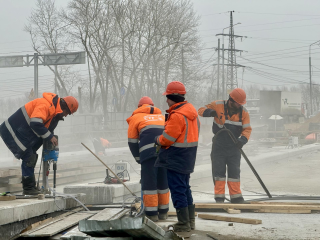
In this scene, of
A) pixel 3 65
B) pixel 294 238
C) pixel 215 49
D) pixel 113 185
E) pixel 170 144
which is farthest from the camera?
pixel 215 49

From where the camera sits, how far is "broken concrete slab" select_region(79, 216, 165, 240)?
13.5 feet

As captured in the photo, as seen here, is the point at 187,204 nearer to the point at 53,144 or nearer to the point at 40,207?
the point at 40,207

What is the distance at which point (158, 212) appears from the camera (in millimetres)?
6199

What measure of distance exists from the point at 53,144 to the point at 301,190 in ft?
21.3

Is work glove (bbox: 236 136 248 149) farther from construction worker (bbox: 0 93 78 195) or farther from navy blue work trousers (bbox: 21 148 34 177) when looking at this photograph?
navy blue work trousers (bbox: 21 148 34 177)

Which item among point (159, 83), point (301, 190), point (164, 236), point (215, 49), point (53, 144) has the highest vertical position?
point (215, 49)

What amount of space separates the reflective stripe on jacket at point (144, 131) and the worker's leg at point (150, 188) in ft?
0.39

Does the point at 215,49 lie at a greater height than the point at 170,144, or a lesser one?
greater

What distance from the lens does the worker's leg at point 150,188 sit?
5992mm

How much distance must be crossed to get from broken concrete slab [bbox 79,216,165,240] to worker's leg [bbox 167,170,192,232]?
885mm

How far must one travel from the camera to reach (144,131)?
613cm

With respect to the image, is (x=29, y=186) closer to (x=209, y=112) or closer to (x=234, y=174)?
(x=209, y=112)

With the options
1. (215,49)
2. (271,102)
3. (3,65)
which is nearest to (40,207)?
(3,65)

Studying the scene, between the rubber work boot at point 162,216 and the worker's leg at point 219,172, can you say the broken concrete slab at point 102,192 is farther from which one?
the rubber work boot at point 162,216
